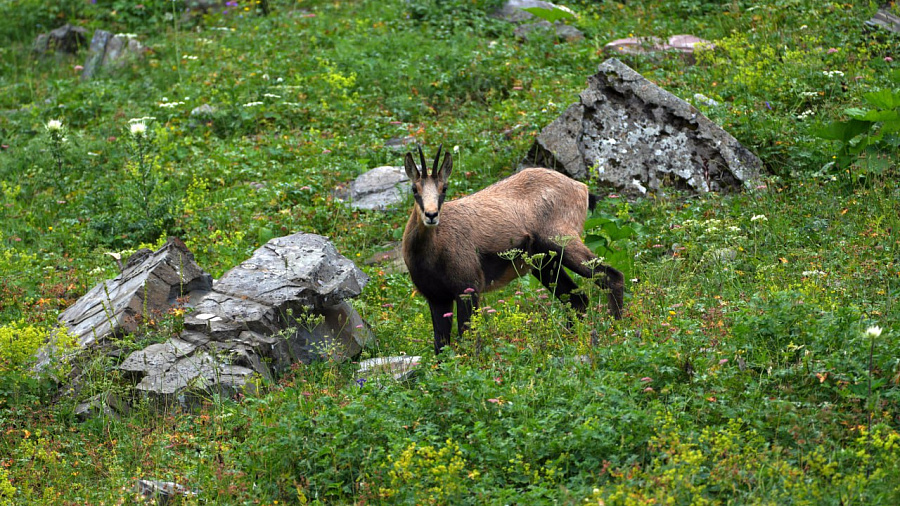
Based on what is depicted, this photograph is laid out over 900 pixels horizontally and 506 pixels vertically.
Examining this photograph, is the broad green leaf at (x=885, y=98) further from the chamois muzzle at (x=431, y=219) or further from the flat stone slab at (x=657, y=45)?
the chamois muzzle at (x=431, y=219)

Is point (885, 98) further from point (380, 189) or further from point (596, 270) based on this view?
point (380, 189)

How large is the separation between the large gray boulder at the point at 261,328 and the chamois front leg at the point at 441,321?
2.07 ft

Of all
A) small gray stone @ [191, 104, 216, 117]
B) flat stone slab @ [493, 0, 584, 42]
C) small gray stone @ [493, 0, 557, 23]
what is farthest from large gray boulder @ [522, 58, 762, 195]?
small gray stone @ [493, 0, 557, 23]

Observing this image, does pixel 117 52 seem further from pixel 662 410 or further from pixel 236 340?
pixel 662 410

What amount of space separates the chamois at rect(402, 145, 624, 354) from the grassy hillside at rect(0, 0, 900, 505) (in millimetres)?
323

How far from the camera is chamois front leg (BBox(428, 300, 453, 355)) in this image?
772cm

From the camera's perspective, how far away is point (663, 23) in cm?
1503

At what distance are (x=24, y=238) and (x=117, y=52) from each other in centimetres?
649

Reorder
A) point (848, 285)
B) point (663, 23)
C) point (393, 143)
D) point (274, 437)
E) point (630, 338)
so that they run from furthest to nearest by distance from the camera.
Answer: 1. point (663, 23)
2. point (393, 143)
3. point (848, 285)
4. point (630, 338)
5. point (274, 437)

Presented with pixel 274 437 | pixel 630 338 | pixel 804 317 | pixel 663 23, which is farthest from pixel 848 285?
pixel 663 23

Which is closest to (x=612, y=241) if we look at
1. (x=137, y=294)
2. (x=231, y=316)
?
(x=231, y=316)

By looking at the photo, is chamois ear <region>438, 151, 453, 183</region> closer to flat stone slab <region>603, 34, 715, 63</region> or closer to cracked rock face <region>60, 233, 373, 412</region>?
cracked rock face <region>60, 233, 373, 412</region>

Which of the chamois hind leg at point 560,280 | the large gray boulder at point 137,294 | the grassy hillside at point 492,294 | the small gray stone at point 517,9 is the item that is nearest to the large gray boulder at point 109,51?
the grassy hillside at point 492,294

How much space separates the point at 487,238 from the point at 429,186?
0.79 m
